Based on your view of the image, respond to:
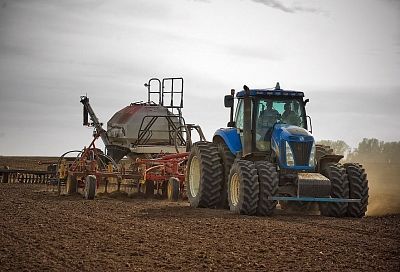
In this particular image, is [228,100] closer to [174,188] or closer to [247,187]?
[247,187]

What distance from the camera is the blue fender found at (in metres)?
15.1

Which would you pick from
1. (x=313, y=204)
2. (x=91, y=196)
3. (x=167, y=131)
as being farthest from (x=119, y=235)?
(x=167, y=131)

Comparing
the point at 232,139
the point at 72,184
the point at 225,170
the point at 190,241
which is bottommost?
the point at 190,241

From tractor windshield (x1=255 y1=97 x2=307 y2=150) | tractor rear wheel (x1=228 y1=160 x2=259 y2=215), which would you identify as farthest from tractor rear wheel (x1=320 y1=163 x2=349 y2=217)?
tractor rear wheel (x1=228 y1=160 x2=259 y2=215)

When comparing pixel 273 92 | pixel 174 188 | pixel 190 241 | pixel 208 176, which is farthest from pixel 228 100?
pixel 190 241

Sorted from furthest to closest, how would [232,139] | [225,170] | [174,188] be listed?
[174,188] → [225,170] → [232,139]

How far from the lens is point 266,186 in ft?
43.7

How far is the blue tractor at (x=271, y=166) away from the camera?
530 inches

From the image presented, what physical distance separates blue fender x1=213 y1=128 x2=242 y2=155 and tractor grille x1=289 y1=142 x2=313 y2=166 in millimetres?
1418

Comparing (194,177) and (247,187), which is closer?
(247,187)

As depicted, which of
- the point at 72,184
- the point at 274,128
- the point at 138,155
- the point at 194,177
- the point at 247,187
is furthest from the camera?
the point at 138,155

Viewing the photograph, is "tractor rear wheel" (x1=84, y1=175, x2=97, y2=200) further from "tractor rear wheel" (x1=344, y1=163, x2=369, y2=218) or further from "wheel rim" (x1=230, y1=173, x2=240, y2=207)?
"tractor rear wheel" (x1=344, y1=163, x2=369, y2=218)

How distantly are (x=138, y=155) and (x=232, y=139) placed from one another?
35.9 ft

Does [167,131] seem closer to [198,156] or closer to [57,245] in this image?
[198,156]
